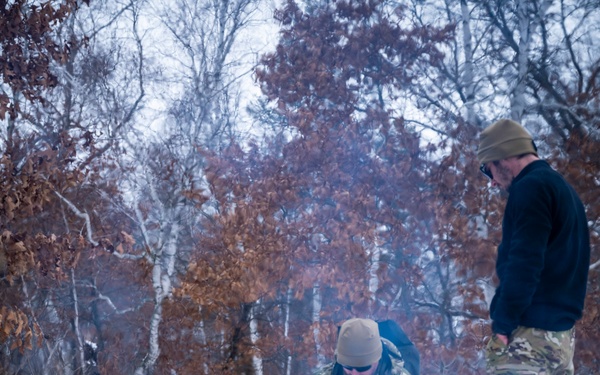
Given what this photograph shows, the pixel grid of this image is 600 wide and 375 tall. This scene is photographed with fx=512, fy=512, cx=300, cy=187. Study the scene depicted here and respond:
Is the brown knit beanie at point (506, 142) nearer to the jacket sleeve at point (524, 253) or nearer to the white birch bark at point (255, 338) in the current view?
the jacket sleeve at point (524, 253)

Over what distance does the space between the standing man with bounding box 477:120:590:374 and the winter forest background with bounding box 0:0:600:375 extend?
5494mm

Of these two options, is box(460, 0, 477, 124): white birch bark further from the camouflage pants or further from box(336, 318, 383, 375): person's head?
the camouflage pants

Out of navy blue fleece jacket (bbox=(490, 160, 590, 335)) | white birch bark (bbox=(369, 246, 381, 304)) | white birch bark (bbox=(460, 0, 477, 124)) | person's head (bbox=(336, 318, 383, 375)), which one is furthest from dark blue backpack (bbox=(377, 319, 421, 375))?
white birch bark (bbox=(369, 246, 381, 304))

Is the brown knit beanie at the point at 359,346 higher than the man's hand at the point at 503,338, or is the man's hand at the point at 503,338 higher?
the man's hand at the point at 503,338

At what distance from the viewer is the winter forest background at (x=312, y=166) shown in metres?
8.04

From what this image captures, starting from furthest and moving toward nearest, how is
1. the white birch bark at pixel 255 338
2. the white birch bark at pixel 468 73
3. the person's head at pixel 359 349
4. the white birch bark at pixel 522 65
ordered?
the white birch bark at pixel 255 338 → the white birch bark at pixel 468 73 → the white birch bark at pixel 522 65 → the person's head at pixel 359 349

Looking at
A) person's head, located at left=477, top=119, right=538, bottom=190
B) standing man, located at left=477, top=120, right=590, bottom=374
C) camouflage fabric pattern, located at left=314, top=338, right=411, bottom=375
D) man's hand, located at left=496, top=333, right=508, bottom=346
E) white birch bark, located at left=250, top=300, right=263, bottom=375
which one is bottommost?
white birch bark, located at left=250, top=300, right=263, bottom=375

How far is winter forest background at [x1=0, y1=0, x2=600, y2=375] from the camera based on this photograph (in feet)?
26.4

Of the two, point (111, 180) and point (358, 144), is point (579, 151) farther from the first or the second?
point (111, 180)

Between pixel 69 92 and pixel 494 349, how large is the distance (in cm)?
1102

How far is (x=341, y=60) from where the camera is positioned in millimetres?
10578

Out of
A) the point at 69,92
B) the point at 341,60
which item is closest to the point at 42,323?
the point at 69,92

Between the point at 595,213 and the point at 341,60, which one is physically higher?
the point at 341,60

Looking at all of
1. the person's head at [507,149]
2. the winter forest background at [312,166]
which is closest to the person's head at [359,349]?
the person's head at [507,149]
